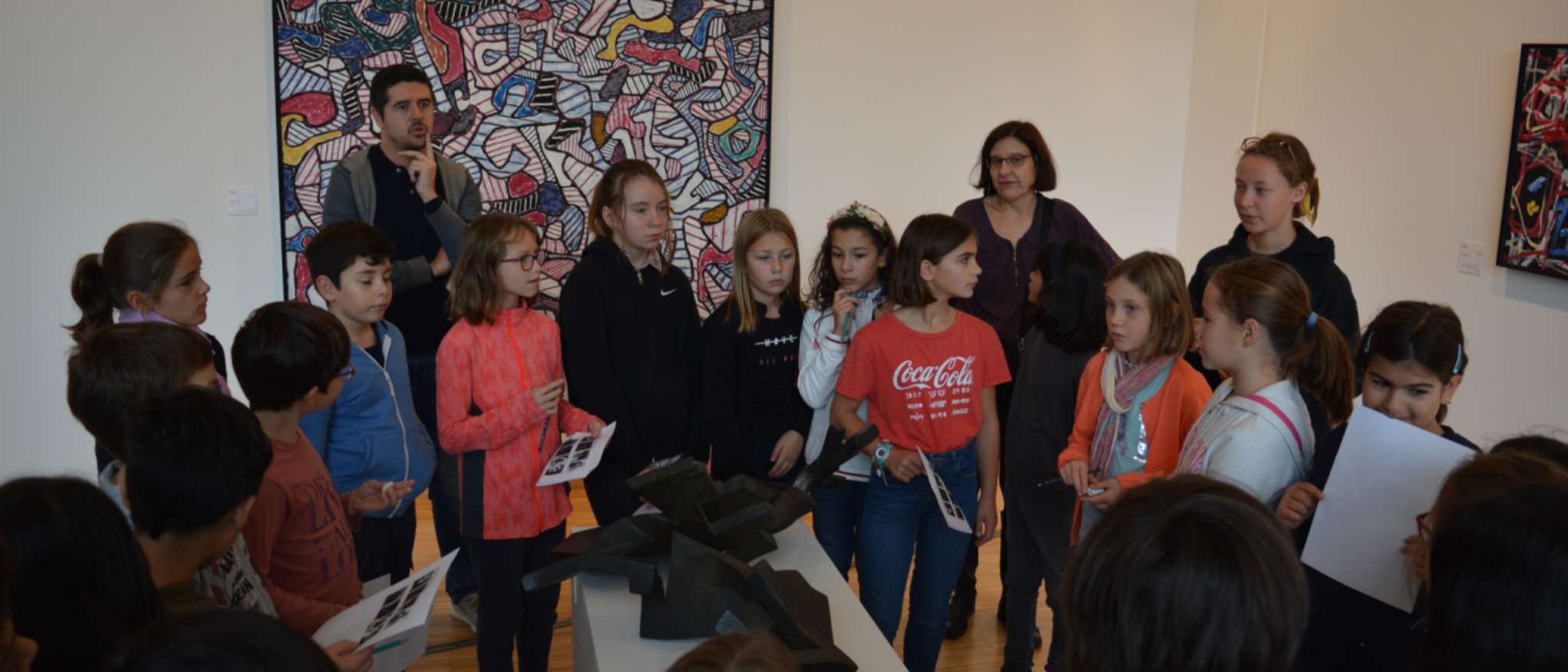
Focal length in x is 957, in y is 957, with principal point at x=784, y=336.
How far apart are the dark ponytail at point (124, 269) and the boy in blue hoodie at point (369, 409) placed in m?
0.28

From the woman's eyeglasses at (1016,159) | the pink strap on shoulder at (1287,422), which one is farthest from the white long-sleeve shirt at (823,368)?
the pink strap on shoulder at (1287,422)

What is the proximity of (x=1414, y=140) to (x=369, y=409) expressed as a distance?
356cm

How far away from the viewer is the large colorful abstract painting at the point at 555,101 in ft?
11.9

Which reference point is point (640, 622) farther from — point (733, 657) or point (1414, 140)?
point (1414, 140)

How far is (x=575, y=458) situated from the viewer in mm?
2025

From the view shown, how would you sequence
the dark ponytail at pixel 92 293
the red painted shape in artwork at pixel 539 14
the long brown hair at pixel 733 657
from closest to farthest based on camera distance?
the long brown hair at pixel 733 657 → the dark ponytail at pixel 92 293 → the red painted shape in artwork at pixel 539 14

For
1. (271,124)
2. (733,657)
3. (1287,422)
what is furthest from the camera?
(271,124)

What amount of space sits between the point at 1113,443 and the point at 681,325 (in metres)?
1.09

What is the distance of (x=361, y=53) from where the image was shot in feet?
11.9

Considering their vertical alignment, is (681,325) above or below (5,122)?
below

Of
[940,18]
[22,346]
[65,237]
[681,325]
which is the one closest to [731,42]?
[940,18]

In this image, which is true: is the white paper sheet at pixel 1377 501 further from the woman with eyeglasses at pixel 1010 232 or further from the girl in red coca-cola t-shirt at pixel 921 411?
the woman with eyeglasses at pixel 1010 232

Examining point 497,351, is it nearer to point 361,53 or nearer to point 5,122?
point 361,53

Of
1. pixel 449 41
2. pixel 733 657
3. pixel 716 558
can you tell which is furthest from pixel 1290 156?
pixel 449 41
